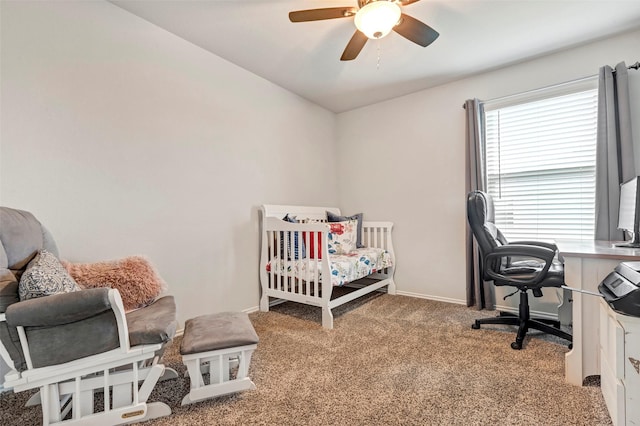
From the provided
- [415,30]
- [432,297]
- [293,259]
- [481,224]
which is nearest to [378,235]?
[432,297]

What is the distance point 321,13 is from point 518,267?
7.17 ft

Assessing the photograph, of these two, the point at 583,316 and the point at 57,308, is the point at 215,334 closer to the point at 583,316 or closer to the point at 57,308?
the point at 57,308

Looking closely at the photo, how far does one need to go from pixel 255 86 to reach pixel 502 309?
326cm

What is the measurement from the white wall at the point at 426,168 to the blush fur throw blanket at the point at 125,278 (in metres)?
2.57

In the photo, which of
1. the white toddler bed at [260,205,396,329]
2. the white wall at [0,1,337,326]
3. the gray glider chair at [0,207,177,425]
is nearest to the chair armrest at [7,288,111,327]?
the gray glider chair at [0,207,177,425]

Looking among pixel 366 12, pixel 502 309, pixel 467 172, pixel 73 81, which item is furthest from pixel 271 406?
pixel 467 172

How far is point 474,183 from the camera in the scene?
9.22 feet

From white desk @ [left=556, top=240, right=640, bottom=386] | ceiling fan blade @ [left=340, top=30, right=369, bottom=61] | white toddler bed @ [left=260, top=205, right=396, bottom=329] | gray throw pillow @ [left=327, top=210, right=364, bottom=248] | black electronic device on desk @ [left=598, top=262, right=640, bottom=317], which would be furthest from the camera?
gray throw pillow @ [left=327, top=210, right=364, bottom=248]

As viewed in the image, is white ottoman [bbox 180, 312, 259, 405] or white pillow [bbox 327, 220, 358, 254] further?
white pillow [bbox 327, 220, 358, 254]

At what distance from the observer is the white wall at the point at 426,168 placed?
2.85 meters

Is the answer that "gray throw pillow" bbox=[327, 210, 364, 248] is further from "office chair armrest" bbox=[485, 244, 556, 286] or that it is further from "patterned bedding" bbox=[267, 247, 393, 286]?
"office chair armrest" bbox=[485, 244, 556, 286]

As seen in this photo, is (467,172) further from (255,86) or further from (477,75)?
(255,86)

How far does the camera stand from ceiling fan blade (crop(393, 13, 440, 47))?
5.64 feet

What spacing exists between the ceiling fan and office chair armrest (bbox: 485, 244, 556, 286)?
4.94ft
